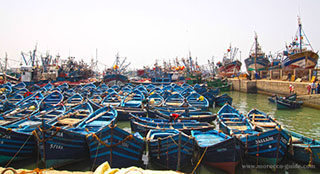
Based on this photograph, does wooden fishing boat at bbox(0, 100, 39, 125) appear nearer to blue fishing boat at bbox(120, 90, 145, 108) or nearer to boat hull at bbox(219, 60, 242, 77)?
blue fishing boat at bbox(120, 90, 145, 108)

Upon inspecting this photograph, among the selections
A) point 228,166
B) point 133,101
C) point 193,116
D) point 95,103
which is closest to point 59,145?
point 228,166

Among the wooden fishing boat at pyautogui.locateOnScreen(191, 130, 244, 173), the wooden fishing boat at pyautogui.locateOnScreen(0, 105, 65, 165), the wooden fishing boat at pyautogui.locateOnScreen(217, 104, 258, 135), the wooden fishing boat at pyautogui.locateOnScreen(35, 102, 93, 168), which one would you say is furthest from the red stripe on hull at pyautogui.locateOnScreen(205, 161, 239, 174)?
the wooden fishing boat at pyautogui.locateOnScreen(0, 105, 65, 165)

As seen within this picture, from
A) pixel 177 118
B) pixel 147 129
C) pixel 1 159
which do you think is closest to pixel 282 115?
pixel 177 118

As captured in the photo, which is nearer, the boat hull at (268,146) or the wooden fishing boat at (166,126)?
the boat hull at (268,146)

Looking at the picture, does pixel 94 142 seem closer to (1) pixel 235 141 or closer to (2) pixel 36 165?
(2) pixel 36 165

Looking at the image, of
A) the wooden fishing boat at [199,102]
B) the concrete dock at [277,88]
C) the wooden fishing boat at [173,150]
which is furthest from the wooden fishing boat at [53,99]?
the concrete dock at [277,88]

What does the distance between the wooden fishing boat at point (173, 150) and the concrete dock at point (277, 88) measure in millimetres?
21370

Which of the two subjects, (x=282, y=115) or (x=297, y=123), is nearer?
(x=297, y=123)

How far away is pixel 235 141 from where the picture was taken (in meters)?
7.90

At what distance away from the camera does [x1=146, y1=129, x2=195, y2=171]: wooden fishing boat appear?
8102 mm

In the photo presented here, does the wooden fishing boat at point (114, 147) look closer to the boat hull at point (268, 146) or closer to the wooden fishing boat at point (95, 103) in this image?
the boat hull at point (268, 146)

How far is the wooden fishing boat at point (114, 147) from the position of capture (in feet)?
25.5

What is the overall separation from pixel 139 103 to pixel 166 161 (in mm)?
11393

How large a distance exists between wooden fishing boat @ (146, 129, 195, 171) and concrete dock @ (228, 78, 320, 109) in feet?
70.1
